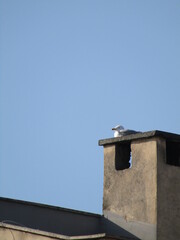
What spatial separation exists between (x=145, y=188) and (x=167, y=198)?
2.38 feet

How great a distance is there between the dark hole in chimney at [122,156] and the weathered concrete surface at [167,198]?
1.77 meters

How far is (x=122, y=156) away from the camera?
24.5m

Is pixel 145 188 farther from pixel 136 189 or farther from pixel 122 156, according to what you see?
pixel 122 156

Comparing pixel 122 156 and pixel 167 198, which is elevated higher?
pixel 122 156

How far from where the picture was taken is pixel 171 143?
954 inches

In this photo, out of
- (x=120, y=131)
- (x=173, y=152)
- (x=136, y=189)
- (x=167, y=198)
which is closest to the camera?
(x=167, y=198)

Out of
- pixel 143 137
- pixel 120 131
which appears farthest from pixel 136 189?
pixel 120 131

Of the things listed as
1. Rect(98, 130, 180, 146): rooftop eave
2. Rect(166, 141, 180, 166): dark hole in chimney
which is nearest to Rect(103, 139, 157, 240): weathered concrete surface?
Rect(98, 130, 180, 146): rooftop eave

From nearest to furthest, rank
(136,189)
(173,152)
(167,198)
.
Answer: (167,198), (136,189), (173,152)

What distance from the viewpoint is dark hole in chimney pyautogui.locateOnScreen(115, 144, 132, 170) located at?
24.4m

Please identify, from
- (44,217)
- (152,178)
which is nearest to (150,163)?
(152,178)

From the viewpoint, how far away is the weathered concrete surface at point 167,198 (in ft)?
73.8

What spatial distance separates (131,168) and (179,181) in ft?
5.06

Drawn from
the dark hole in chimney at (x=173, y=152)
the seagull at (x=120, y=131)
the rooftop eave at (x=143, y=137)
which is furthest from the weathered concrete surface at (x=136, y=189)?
the dark hole in chimney at (x=173, y=152)
